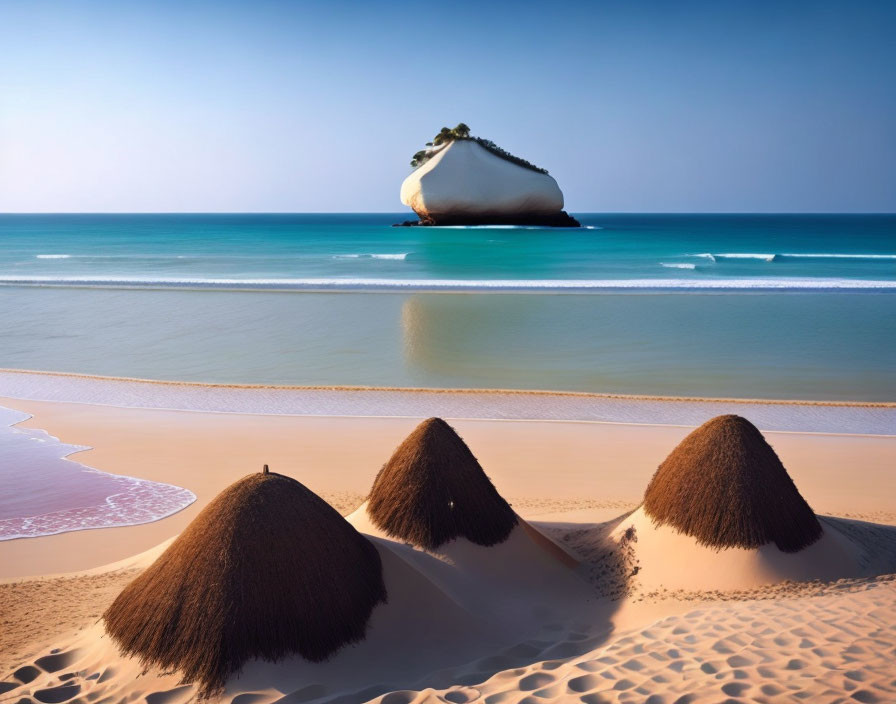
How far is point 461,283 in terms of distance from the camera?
33.6 metres

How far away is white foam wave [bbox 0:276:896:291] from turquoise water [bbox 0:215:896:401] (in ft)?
0.39

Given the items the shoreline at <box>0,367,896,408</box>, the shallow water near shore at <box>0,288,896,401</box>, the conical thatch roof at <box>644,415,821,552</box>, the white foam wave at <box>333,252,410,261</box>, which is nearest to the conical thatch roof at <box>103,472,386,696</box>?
the conical thatch roof at <box>644,415,821,552</box>

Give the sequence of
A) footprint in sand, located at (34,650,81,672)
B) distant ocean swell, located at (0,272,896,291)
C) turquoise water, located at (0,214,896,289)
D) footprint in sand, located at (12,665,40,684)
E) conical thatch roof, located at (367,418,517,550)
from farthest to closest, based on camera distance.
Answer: turquoise water, located at (0,214,896,289)
distant ocean swell, located at (0,272,896,291)
conical thatch roof, located at (367,418,517,550)
footprint in sand, located at (34,650,81,672)
footprint in sand, located at (12,665,40,684)

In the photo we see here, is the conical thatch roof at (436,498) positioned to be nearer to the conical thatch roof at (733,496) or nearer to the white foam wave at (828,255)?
the conical thatch roof at (733,496)

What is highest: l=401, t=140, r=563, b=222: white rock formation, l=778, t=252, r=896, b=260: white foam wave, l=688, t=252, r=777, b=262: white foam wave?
l=401, t=140, r=563, b=222: white rock formation

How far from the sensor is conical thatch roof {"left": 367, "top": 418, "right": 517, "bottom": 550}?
5.91m

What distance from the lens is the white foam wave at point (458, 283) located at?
32438 mm

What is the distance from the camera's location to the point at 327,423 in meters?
11.5

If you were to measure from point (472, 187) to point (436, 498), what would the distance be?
72449 millimetres

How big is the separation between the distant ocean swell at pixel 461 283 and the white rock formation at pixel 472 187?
4218cm

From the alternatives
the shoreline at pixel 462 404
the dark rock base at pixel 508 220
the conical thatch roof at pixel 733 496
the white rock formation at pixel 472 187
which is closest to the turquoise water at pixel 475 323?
the shoreline at pixel 462 404

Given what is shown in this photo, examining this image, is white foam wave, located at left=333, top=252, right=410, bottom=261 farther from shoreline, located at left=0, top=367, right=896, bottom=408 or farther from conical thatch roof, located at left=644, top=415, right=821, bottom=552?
conical thatch roof, located at left=644, top=415, right=821, bottom=552

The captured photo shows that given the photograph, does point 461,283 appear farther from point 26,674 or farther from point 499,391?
point 26,674

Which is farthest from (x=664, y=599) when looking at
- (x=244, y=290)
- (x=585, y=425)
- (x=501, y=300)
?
(x=244, y=290)
